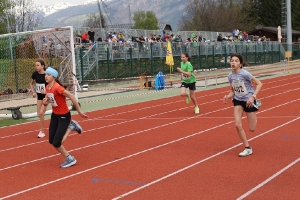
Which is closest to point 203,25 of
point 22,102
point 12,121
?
point 22,102

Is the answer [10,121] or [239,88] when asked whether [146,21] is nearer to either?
[10,121]

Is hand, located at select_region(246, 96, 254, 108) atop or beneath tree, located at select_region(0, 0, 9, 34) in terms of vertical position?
beneath

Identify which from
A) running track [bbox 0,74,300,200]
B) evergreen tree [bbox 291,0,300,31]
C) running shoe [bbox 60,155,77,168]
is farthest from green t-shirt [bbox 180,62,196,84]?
evergreen tree [bbox 291,0,300,31]

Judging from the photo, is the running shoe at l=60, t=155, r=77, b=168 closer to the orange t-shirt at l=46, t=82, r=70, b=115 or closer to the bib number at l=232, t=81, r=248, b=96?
the orange t-shirt at l=46, t=82, r=70, b=115

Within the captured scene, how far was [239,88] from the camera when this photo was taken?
10039 mm

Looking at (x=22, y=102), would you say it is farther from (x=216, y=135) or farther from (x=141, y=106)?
(x=216, y=135)

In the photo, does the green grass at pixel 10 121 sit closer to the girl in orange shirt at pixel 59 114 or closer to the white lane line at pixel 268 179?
the girl in orange shirt at pixel 59 114

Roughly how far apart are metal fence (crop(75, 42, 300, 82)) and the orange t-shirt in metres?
19.1

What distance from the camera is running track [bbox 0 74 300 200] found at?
7836 millimetres

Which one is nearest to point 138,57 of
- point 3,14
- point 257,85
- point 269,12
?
point 257,85

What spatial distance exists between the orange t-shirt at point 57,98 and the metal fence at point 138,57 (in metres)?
19.1

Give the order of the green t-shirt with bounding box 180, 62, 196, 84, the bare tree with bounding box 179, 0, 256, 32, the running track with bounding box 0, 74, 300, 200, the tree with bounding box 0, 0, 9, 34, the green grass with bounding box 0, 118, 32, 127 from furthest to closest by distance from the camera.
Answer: the bare tree with bounding box 179, 0, 256, 32
the tree with bounding box 0, 0, 9, 34
the green t-shirt with bounding box 180, 62, 196, 84
the green grass with bounding box 0, 118, 32, 127
the running track with bounding box 0, 74, 300, 200

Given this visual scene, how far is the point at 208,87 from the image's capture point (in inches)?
1106

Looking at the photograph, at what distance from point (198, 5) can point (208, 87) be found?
73850 mm
